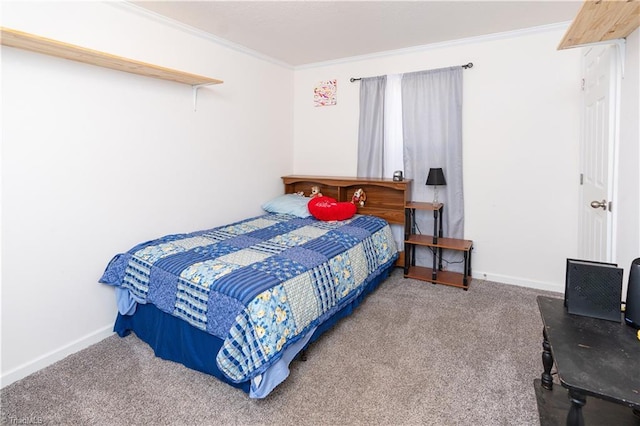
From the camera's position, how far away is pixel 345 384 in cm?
193

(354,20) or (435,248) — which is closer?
(354,20)

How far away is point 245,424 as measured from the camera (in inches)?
65.1

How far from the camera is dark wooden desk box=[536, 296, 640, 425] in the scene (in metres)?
1.00

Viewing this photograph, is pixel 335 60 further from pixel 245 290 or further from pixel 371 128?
pixel 245 290

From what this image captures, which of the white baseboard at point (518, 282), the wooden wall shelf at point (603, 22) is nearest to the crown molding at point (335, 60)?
the wooden wall shelf at point (603, 22)

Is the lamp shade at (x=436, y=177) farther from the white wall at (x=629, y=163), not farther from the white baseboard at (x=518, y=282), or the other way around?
the white wall at (x=629, y=163)

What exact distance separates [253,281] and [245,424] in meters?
0.70

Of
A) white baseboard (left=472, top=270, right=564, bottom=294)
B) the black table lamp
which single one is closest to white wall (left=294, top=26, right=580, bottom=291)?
white baseboard (left=472, top=270, right=564, bottom=294)

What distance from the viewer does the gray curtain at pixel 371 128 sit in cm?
381

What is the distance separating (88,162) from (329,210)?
201 cm

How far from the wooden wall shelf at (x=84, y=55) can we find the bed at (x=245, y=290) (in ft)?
4.14

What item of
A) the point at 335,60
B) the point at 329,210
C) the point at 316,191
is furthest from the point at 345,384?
the point at 335,60

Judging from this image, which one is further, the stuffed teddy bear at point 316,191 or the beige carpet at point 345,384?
the stuffed teddy bear at point 316,191

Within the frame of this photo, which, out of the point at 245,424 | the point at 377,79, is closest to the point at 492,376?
the point at 245,424
